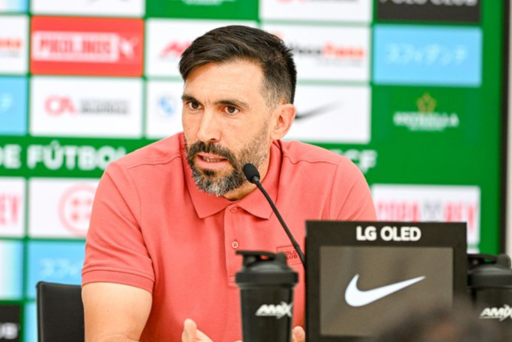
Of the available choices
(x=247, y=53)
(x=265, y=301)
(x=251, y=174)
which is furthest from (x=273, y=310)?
(x=247, y=53)

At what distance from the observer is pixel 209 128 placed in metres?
1.79

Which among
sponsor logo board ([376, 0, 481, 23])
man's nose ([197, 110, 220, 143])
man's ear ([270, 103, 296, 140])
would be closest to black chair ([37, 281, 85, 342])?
man's nose ([197, 110, 220, 143])

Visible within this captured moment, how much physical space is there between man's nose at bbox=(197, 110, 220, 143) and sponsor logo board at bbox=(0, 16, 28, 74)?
1750mm

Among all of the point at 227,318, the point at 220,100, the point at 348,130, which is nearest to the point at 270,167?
the point at 220,100

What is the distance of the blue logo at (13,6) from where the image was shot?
10.9ft

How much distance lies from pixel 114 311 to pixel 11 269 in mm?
1794

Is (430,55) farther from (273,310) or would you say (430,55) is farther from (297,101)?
(273,310)

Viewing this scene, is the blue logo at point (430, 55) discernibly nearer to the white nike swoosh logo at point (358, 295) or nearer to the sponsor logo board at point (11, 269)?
the sponsor logo board at point (11, 269)

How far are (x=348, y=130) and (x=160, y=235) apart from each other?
171 centimetres

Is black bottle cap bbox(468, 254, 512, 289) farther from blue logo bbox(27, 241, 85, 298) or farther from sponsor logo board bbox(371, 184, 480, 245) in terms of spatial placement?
blue logo bbox(27, 241, 85, 298)

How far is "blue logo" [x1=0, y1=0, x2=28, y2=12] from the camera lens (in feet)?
10.9

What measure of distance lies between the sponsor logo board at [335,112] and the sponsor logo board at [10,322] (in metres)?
1.38

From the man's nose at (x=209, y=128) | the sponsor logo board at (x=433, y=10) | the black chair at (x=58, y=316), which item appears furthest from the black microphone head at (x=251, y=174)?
the sponsor logo board at (x=433, y=10)

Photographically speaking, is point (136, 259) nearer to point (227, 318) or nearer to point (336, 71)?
point (227, 318)
